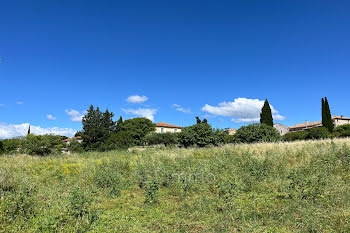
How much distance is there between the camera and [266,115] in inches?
1388

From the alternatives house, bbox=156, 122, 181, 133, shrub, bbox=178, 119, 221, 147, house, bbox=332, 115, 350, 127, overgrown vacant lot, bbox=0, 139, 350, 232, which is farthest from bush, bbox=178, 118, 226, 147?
house, bbox=332, 115, 350, 127

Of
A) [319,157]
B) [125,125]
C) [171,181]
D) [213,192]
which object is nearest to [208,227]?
[213,192]

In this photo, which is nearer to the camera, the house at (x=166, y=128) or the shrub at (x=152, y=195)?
the shrub at (x=152, y=195)

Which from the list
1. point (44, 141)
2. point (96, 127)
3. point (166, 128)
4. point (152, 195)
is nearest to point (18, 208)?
point (152, 195)

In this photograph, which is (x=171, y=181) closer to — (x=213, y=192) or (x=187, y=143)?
(x=213, y=192)

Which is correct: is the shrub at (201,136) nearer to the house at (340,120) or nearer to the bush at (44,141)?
the bush at (44,141)

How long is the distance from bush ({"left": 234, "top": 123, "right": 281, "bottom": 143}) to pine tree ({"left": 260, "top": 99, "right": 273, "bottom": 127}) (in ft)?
44.7

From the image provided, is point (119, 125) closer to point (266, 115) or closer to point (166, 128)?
point (166, 128)

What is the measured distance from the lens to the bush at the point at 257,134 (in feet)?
69.8

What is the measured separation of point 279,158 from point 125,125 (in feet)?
162

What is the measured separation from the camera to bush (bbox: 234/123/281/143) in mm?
21266

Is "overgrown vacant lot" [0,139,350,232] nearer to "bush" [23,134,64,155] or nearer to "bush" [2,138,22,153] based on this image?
"bush" [23,134,64,155]

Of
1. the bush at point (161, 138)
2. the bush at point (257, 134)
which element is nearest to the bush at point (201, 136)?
the bush at point (257, 134)

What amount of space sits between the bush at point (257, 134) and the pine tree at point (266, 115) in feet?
44.7
